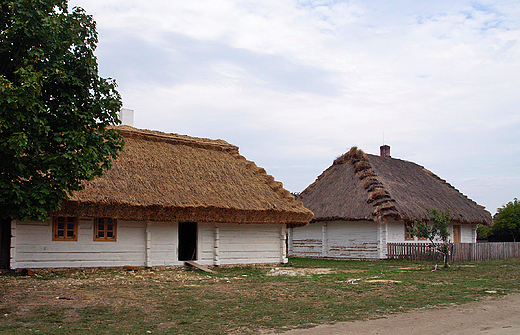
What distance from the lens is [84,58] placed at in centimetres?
986

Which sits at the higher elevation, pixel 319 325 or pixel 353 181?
pixel 353 181

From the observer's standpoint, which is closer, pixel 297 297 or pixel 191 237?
pixel 297 297

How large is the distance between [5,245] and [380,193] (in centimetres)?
1806

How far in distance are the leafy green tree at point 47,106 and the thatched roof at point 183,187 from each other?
555cm

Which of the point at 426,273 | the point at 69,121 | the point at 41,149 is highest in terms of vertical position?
the point at 69,121

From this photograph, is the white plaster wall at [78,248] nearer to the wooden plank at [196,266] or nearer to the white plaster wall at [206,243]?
the wooden plank at [196,266]

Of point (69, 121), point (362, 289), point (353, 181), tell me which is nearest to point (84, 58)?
point (69, 121)

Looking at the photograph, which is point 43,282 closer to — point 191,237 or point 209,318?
point 209,318

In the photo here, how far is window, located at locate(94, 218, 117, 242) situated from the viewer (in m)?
16.1

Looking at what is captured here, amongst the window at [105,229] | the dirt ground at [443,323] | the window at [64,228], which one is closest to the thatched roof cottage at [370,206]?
the window at [105,229]

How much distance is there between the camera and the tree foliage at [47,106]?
840 cm

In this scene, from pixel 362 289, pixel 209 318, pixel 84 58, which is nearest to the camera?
pixel 209 318

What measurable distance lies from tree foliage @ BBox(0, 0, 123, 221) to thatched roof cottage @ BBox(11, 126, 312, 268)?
5585 millimetres

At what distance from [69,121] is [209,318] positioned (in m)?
4.83
